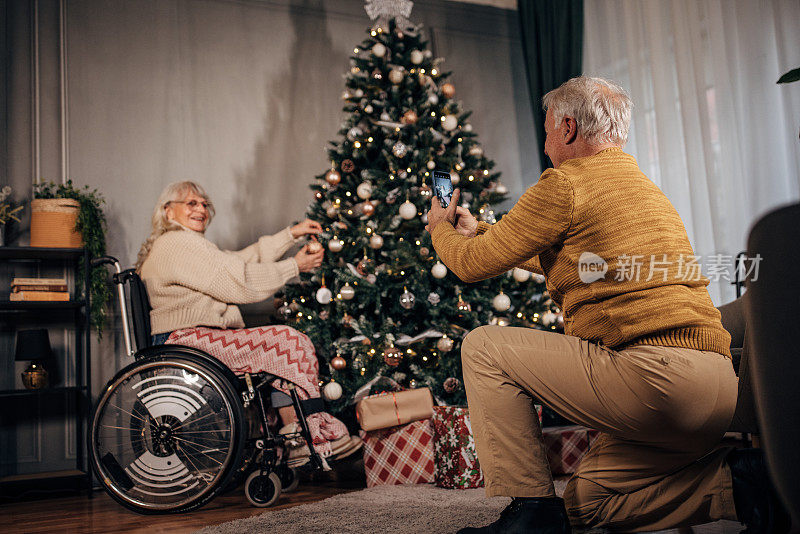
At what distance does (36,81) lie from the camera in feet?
10.9

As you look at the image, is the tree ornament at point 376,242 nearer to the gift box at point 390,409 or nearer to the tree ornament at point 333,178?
the tree ornament at point 333,178

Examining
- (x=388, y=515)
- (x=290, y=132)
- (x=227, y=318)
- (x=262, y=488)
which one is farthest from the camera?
(x=290, y=132)

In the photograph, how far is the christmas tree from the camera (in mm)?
2857

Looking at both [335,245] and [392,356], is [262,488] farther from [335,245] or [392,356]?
[335,245]

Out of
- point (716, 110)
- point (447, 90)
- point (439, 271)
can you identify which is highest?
point (447, 90)

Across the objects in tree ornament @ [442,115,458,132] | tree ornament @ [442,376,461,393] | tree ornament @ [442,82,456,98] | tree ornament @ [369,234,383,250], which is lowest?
tree ornament @ [442,376,461,393]

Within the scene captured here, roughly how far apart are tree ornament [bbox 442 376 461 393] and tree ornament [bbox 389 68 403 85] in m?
1.42

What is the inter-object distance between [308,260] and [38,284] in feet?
4.11

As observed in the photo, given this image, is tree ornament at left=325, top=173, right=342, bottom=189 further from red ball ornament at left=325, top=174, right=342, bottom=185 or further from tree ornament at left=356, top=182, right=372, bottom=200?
tree ornament at left=356, top=182, right=372, bottom=200

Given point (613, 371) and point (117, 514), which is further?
point (117, 514)

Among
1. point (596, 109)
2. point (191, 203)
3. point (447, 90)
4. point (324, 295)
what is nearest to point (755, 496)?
point (596, 109)

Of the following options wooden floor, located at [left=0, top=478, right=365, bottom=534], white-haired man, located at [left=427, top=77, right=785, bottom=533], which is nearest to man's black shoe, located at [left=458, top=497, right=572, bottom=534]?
white-haired man, located at [left=427, top=77, right=785, bottom=533]

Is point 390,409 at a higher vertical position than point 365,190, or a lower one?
lower

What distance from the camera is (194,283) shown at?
259cm
